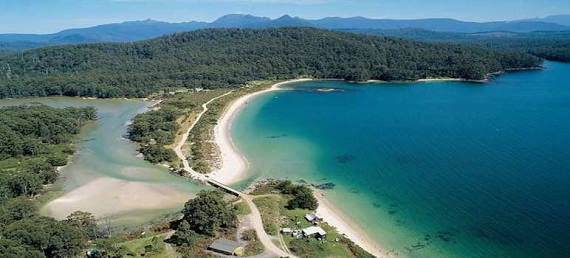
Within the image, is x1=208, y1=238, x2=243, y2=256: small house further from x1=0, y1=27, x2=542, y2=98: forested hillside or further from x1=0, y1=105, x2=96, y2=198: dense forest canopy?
x1=0, y1=27, x2=542, y2=98: forested hillside

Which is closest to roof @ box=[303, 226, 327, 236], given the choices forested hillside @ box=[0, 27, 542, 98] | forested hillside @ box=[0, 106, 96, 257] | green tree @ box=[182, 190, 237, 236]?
green tree @ box=[182, 190, 237, 236]

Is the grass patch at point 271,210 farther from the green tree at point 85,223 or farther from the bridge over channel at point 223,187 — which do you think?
the green tree at point 85,223

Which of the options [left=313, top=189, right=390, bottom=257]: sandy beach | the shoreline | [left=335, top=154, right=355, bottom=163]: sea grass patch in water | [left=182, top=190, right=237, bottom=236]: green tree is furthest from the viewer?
[left=335, top=154, right=355, bottom=163]: sea grass patch in water

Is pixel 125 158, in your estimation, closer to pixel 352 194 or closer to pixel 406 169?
pixel 352 194

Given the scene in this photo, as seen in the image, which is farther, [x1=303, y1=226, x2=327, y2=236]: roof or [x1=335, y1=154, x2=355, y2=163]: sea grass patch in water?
[x1=335, y1=154, x2=355, y2=163]: sea grass patch in water

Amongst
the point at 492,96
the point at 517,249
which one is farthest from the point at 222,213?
the point at 492,96

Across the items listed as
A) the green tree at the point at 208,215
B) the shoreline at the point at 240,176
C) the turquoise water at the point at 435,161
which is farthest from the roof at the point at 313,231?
the green tree at the point at 208,215

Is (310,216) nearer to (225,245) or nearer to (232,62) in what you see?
(225,245)

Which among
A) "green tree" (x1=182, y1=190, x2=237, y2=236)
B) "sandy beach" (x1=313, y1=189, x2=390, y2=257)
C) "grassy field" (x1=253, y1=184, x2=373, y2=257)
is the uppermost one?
"green tree" (x1=182, y1=190, x2=237, y2=236)
